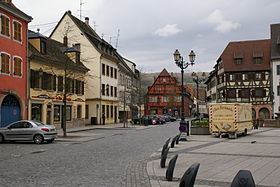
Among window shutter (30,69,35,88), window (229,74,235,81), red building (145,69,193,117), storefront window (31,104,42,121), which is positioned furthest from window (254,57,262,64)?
window shutter (30,69,35,88)

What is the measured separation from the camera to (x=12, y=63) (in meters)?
29.2

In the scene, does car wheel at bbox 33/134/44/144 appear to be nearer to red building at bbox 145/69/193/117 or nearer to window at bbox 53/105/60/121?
window at bbox 53/105/60/121

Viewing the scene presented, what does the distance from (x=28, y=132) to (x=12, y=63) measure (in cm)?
919

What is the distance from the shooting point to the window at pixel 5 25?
27.8 m

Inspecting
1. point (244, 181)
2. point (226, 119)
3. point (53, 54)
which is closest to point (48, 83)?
point (53, 54)

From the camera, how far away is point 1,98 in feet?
90.2

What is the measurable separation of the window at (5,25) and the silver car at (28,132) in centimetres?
899

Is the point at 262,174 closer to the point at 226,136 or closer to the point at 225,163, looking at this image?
the point at 225,163

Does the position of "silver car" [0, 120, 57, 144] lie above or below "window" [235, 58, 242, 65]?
below

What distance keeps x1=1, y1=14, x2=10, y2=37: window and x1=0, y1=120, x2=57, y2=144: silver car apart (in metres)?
8.99

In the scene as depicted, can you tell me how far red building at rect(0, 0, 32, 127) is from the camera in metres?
27.8

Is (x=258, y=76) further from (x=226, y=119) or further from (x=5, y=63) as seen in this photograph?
(x=5, y=63)

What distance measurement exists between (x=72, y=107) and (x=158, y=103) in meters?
56.8

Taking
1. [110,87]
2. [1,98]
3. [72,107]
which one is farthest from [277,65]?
[1,98]
